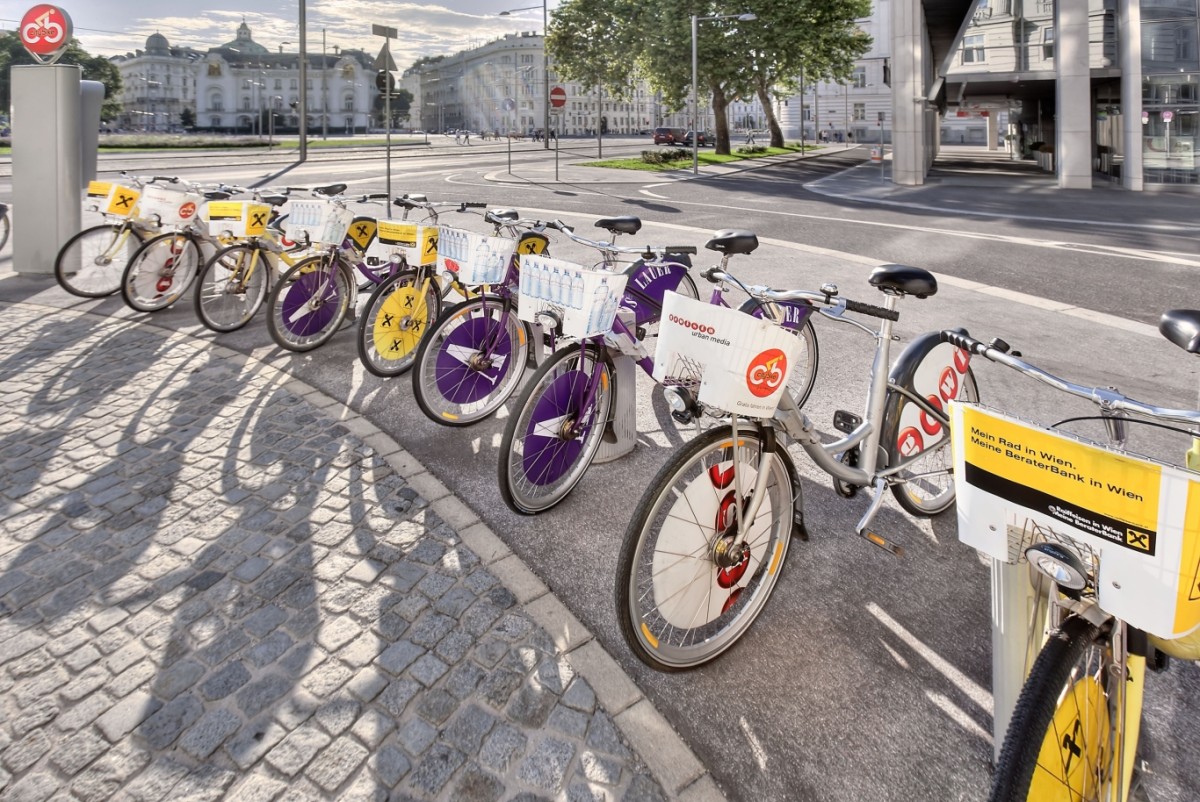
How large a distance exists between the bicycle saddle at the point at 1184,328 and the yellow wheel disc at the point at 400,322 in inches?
165

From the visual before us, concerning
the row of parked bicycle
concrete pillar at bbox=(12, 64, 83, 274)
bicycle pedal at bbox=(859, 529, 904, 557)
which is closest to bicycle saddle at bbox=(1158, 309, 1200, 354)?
the row of parked bicycle

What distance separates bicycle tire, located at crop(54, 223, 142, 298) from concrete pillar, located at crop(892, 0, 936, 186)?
2401 centimetres

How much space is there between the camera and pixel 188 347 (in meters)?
6.50

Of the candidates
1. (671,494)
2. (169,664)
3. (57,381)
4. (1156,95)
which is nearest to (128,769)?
(169,664)

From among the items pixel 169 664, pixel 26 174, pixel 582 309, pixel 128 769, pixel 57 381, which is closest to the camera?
pixel 128 769

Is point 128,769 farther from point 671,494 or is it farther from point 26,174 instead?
point 26,174

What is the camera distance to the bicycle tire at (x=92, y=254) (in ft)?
25.0

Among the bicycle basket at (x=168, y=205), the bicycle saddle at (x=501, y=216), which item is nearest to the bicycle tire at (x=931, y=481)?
the bicycle saddle at (x=501, y=216)

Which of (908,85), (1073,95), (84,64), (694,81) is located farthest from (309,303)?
(84,64)

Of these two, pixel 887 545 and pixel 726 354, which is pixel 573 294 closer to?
pixel 726 354

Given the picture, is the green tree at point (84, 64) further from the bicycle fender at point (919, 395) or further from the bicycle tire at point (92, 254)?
the bicycle fender at point (919, 395)

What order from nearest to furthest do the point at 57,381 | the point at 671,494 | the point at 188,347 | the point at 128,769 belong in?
the point at 128,769
the point at 671,494
the point at 57,381
the point at 188,347

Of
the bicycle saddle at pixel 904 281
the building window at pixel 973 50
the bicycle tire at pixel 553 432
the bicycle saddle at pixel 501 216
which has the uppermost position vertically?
the building window at pixel 973 50

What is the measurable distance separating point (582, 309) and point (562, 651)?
146cm
